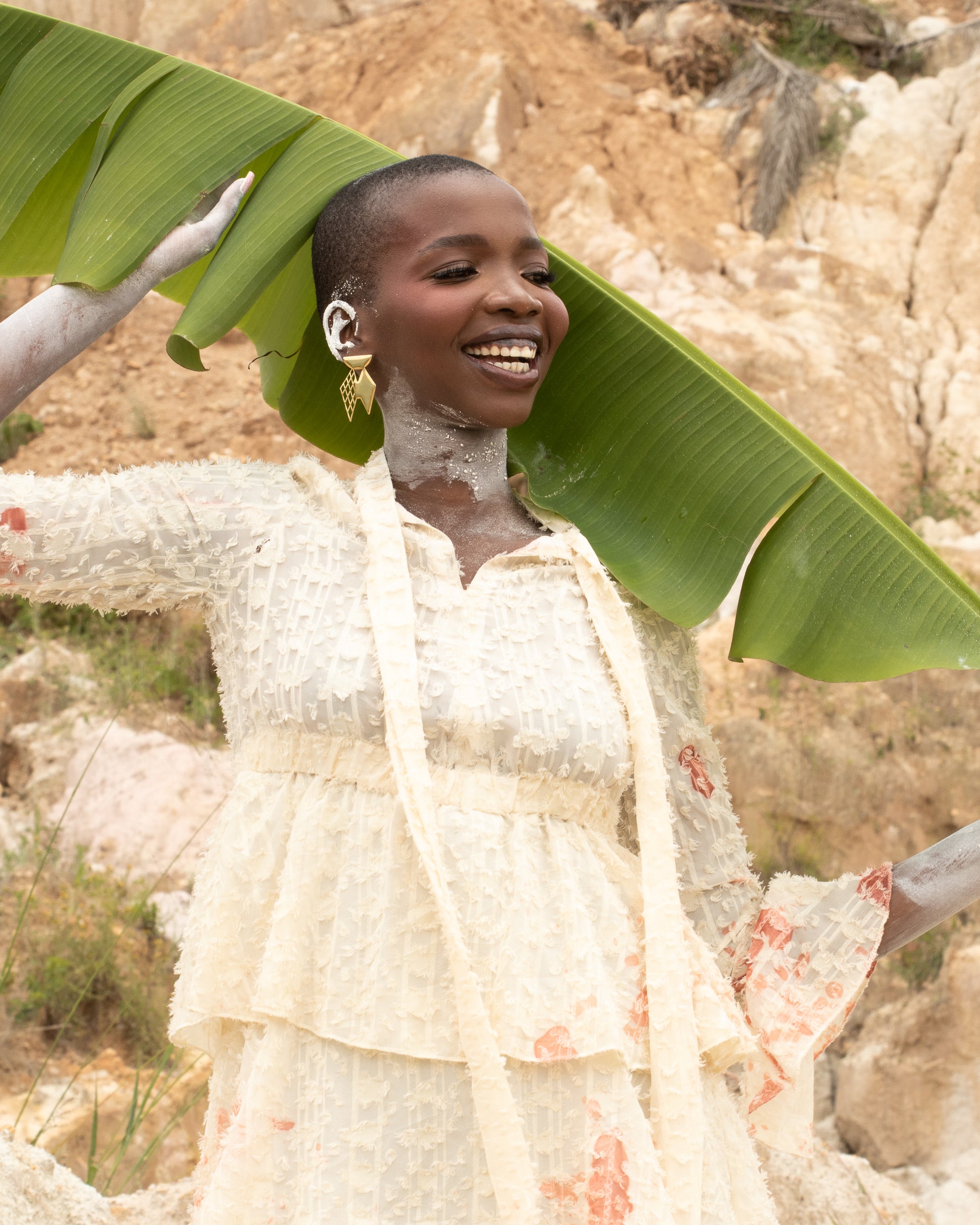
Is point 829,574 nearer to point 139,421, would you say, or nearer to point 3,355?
point 3,355

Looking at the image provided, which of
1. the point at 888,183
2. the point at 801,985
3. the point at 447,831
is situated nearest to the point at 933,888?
the point at 801,985

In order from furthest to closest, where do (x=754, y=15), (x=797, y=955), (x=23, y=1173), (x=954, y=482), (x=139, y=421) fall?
(x=754, y=15) < (x=139, y=421) < (x=954, y=482) < (x=23, y=1173) < (x=797, y=955)

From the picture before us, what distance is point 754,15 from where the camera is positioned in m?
10.2

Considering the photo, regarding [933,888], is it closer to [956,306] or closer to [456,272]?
[456,272]

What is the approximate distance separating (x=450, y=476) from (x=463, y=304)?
268 mm

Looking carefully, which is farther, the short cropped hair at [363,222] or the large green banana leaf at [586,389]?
the large green banana leaf at [586,389]

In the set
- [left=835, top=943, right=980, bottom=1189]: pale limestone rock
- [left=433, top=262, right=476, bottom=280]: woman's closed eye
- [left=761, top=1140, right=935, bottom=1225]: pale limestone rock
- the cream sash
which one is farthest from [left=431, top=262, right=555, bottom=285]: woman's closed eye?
[left=835, top=943, right=980, bottom=1189]: pale limestone rock

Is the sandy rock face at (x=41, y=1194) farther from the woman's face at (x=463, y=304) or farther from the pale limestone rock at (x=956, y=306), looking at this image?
the pale limestone rock at (x=956, y=306)

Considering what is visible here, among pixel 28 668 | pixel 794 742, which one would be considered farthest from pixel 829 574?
pixel 28 668

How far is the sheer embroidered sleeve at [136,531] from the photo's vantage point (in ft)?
5.31

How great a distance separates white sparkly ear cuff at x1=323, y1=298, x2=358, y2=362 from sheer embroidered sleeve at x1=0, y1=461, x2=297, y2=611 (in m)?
0.23

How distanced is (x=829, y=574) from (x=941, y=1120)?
13.2 feet

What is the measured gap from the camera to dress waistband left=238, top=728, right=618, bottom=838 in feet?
5.32

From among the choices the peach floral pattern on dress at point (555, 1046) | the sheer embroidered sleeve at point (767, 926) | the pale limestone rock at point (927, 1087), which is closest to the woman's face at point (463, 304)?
the sheer embroidered sleeve at point (767, 926)
